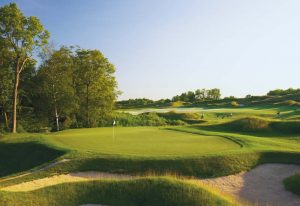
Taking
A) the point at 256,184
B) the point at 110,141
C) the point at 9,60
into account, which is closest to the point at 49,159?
the point at 110,141

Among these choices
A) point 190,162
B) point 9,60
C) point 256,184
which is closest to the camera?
point 256,184

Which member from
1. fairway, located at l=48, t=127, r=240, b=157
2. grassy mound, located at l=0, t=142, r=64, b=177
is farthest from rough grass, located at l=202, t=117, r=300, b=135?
grassy mound, located at l=0, t=142, r=64, b=177

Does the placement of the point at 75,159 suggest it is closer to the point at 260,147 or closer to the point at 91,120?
the point at 260,147

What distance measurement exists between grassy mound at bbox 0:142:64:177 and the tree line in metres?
16.2

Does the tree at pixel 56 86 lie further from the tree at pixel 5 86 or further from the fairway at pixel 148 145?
the fairway at pixel 148 145

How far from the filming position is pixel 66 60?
39844 mm

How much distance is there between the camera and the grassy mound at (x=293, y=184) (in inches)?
522

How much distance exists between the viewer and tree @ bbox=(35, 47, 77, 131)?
37469mm

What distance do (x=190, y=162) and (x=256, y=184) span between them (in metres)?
2.88

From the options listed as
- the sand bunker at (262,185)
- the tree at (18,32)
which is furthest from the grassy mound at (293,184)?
the tree at (18,32)

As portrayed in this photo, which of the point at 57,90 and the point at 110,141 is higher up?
the point at 57,90

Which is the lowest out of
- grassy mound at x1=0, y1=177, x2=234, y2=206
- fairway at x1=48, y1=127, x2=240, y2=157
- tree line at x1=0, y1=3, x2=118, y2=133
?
grassy mound at x1=0, y1=177, x2=234, y2=206

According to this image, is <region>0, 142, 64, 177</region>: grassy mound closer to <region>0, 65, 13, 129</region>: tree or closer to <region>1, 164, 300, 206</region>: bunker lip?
<region>1, 164, 300, 206</region>: bunker lip

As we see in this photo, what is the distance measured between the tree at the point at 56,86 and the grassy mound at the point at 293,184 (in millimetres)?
27278
